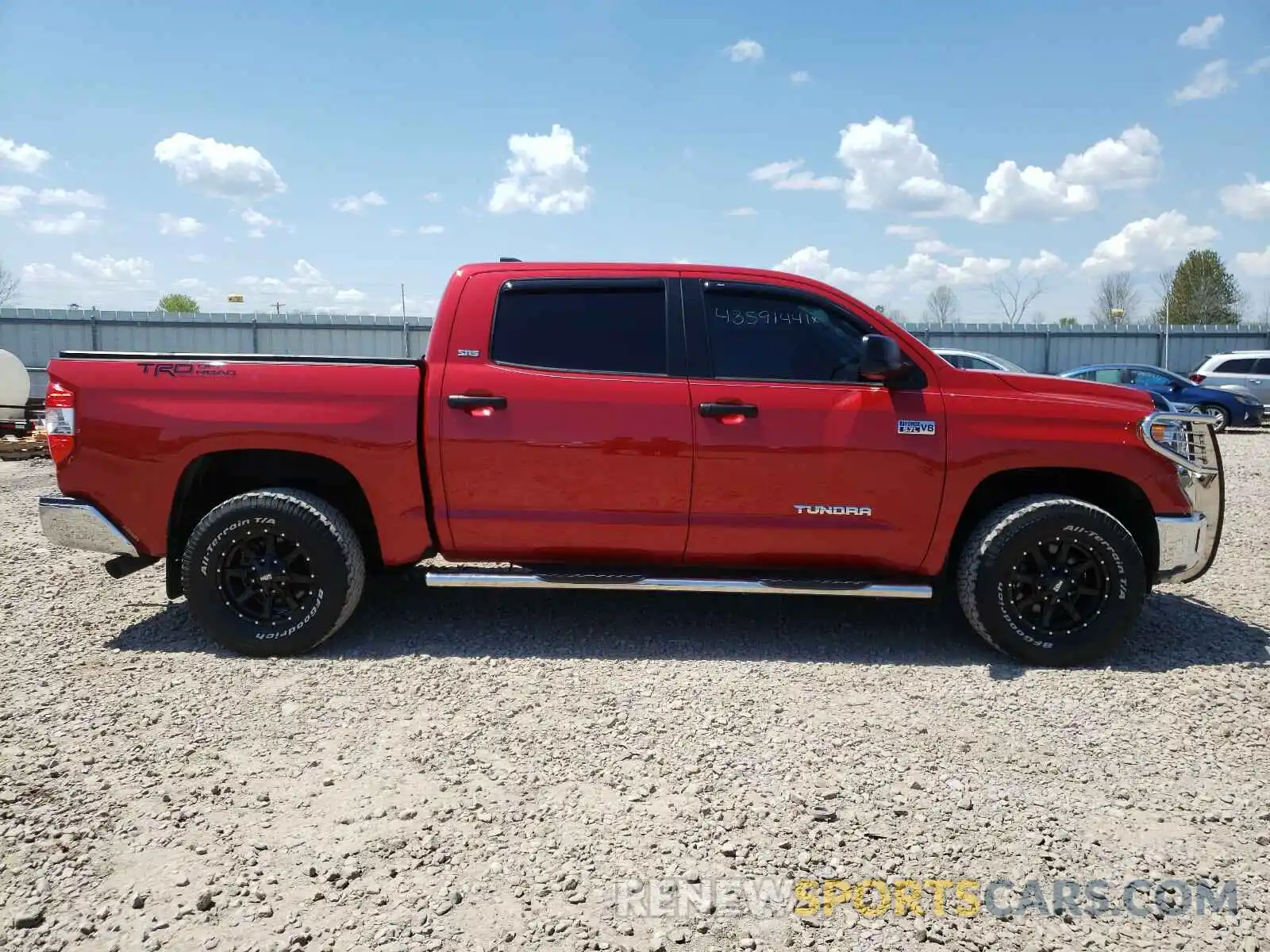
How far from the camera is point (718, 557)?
418 centimetres

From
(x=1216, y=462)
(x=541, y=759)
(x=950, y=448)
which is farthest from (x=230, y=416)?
(x=1216, y=462)

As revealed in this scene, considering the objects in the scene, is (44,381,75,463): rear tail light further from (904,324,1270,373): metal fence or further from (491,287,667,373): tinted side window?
(904,324,1270,373): metal fence

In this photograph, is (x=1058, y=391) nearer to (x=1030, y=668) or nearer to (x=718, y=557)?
(x=1030, y=668)

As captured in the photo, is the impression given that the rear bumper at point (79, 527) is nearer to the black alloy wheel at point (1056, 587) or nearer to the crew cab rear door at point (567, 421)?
the crew cab rear door at point (567, 421)

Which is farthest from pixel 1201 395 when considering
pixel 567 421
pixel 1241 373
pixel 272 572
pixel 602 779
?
pixel 272 572

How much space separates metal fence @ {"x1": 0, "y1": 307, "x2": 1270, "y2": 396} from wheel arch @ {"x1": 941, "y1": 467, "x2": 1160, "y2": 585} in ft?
65.0

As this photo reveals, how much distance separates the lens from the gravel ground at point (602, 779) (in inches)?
88.3

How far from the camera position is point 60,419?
13.3 ft

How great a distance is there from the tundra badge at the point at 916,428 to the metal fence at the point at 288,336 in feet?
65.0

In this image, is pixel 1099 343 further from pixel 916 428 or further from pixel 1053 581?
pixel 916 428

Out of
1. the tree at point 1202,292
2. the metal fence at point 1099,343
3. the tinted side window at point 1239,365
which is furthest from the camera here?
the tree at point 1202,292

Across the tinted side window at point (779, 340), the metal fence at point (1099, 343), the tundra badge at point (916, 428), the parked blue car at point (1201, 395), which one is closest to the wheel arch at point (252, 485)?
the tinted side window at point (779, 340)

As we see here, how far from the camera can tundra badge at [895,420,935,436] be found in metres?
4.02

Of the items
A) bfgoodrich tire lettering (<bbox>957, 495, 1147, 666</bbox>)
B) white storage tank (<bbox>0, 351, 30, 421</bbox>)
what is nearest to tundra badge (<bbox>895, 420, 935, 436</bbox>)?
bfgoodrich tire lettering (<bbox>957, 495, 1147, 666</bbox>)
